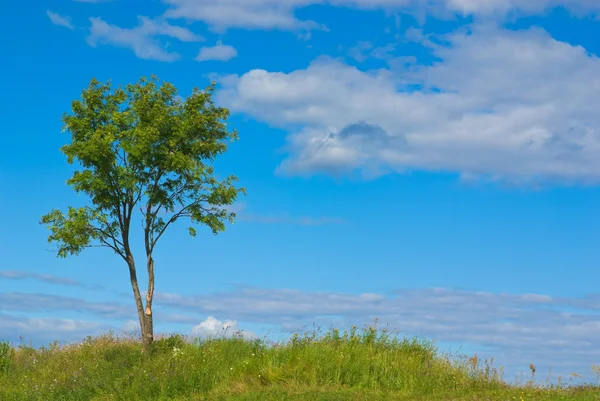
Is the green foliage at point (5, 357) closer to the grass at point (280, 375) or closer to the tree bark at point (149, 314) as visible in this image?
the grass at point (280, 375)

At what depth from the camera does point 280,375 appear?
1767 centimetres

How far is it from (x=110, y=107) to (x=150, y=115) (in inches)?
71.2

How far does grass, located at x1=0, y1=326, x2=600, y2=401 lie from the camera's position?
16.4m

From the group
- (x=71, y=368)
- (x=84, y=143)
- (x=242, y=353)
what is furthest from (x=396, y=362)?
(x=84, y=143)

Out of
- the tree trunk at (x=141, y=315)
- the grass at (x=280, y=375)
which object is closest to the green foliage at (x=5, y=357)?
the grass at (x=280, y=375)

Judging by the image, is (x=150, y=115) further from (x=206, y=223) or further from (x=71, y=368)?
(x=71, y=368)

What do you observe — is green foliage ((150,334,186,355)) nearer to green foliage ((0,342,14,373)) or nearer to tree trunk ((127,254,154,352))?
tree trunk ((127,254,154,352))

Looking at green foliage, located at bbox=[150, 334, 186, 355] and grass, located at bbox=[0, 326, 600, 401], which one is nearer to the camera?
grass, located at bbox=[0, 326, 600, 401]

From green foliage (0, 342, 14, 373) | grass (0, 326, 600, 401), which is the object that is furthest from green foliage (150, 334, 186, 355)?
green foliage (0, 342, 14, 373)

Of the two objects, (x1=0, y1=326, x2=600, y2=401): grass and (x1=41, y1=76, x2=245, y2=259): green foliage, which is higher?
(x1=41, y1=76, x2=245, y2=259): green foliage

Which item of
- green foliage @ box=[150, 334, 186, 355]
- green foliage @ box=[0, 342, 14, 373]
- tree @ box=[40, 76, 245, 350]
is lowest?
green foliage @ box=[0, 342, 14, 373]

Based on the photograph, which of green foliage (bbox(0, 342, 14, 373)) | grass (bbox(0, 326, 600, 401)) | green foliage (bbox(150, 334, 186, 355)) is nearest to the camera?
grass (bbox(0, 326, 600, 401))

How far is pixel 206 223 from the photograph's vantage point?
24.4 meters

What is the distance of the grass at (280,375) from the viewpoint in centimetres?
1641
